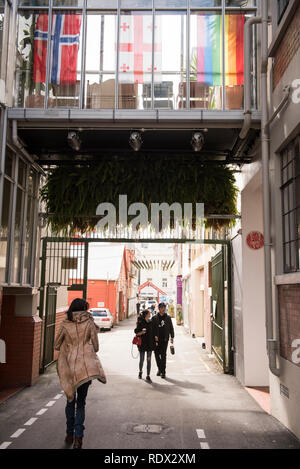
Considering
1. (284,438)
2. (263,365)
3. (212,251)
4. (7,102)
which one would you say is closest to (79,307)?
(284,438)

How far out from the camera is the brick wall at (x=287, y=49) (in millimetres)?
5886

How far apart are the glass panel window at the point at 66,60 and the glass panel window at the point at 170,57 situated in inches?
60.8

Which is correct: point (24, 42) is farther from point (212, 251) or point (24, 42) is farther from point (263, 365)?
point (212, 251)

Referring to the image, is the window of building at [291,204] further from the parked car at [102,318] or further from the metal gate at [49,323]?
the parked car at [102,318]

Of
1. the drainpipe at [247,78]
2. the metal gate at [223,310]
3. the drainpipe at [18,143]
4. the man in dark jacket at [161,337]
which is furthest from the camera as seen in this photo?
the metal gate at [223,310]

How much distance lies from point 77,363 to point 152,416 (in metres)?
2.25

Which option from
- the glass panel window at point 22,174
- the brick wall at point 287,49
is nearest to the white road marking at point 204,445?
the brick wall at point 287,49

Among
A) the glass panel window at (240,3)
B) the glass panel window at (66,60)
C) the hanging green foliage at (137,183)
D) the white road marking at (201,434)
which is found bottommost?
the white road marking at (201,434)

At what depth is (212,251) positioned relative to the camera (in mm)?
14992

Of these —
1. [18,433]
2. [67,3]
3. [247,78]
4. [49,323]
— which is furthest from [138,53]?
[49,323]

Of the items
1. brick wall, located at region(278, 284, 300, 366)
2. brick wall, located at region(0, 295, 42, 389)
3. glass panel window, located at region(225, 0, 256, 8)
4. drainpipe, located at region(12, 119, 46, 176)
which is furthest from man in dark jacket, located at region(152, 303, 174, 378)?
glass panel window, located at region(225, 0, 256, 8)

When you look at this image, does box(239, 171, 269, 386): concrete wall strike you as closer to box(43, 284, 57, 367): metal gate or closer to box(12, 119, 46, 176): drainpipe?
box(12, 119, 46, 176): drainpipe

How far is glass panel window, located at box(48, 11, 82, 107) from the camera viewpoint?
318 inches

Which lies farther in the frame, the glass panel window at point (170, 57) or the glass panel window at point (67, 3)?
the glass panel window at point (67, 3)
